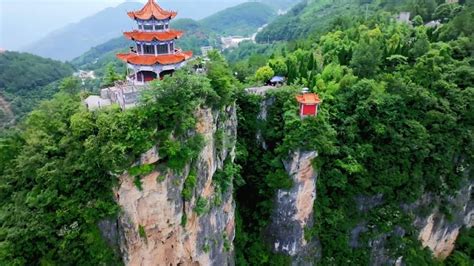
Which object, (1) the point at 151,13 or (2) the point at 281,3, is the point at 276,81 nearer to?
(1) the point at 151,13

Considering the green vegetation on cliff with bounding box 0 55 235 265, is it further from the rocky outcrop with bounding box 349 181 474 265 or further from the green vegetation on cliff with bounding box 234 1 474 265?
the rocky outcrop with bounding box 349 181 474 265

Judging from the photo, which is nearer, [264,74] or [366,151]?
[366,151]

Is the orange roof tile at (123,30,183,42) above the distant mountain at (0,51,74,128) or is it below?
above

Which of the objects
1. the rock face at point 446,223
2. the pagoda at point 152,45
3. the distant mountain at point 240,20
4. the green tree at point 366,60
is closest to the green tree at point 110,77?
the pagoda at point 152,45

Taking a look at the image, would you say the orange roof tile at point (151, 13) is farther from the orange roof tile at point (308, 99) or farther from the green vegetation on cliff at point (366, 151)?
the orange roof tile at point (308, 99)

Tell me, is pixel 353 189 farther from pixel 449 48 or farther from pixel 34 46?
pixel 34 46

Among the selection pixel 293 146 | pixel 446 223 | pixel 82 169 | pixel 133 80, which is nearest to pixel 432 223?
pixel 446 223

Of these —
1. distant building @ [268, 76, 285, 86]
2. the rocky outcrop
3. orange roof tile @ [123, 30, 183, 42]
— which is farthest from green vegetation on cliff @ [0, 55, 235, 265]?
the rocky outcrop
